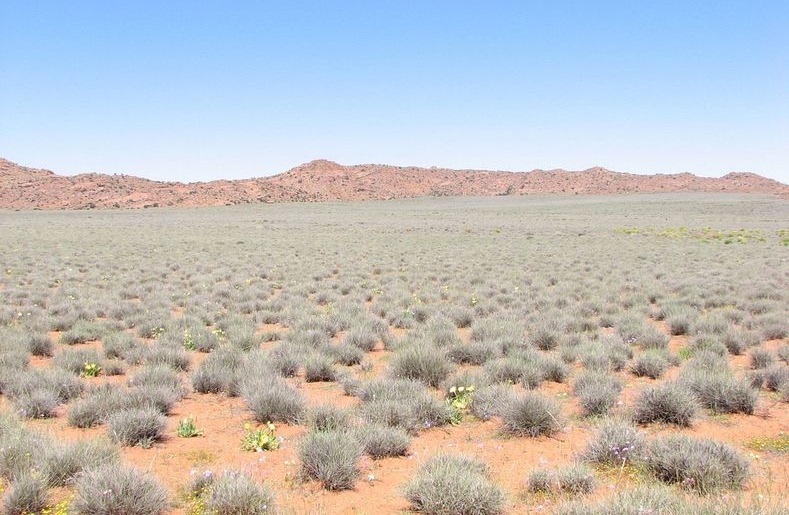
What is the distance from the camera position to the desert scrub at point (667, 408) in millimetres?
6379

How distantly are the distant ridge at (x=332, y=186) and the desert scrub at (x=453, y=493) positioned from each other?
104815mm

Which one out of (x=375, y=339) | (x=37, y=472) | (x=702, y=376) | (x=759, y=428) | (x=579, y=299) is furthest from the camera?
(x=579, y=299)

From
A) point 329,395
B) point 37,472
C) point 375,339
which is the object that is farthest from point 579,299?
point 37,472

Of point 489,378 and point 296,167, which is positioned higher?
point 296,167

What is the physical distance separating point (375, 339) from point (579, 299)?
23.7 ft

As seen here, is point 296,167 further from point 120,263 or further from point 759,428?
point 759,428

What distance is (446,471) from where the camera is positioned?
4754 mm

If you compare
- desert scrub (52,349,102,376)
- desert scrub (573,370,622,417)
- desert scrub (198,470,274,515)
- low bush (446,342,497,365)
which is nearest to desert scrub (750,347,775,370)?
desert scrub (573,370,622,417)

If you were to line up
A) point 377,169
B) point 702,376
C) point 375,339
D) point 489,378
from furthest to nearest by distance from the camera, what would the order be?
point 377,169, point 375,339, point 489,378, point 702,376

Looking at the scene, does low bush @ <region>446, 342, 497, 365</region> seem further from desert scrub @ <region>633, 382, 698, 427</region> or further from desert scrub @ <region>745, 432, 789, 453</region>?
desert scrub @ <region>745, 432, 789, 453</region>

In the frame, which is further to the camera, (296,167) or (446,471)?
(296,167)

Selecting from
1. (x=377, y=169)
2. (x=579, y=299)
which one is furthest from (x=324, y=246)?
(x=377, y=169)

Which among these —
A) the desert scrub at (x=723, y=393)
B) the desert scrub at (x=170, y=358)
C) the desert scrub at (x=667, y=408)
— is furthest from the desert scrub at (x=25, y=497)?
the desert scrub at (x=723, y=393)

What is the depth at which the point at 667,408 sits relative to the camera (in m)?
6.45
